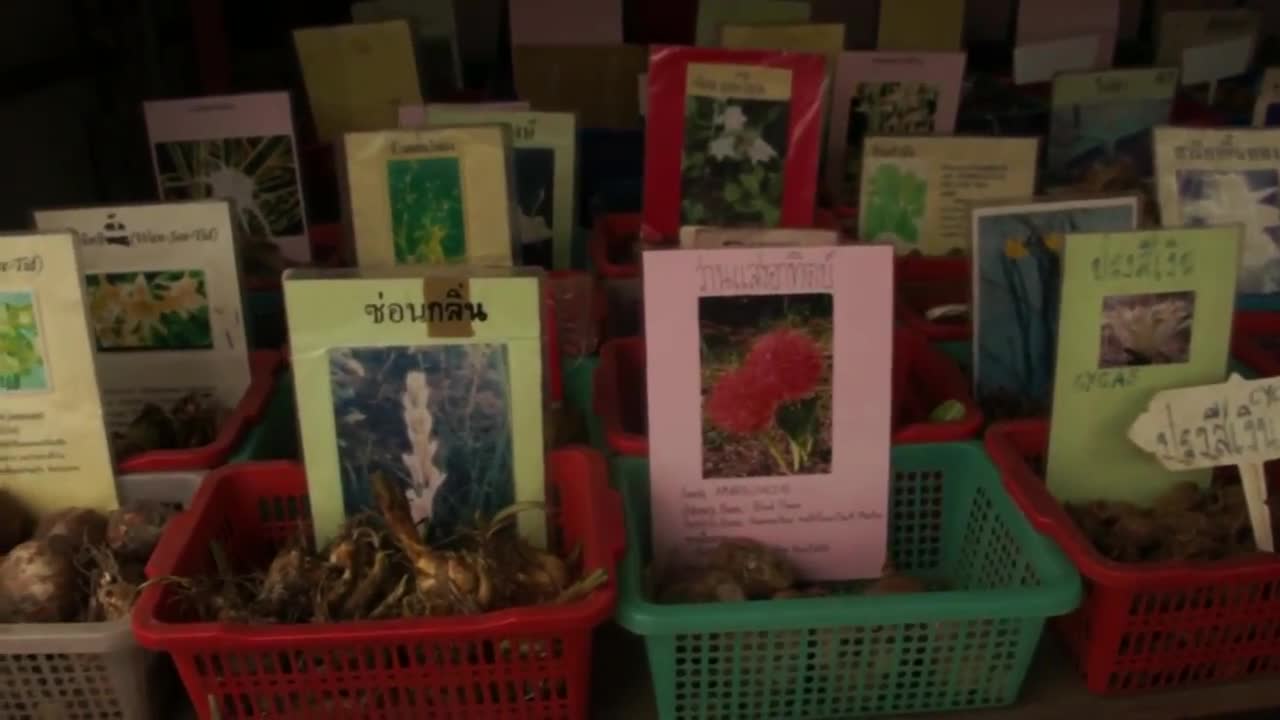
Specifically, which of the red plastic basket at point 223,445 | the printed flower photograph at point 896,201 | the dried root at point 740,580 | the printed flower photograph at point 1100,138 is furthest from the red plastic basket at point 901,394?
the printed flower photograph at point 1100,138

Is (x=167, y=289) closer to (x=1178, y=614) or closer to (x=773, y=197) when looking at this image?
(x=773, y=197)

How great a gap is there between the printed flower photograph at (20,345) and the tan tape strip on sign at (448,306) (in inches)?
13.1

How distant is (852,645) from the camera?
0.87m

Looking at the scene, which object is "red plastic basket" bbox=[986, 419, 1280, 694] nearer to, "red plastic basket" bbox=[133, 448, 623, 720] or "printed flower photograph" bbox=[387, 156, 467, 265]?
"red plastic basket" bbox=[133, 448, 623, 720]

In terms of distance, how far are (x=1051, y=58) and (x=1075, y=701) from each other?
1230mm

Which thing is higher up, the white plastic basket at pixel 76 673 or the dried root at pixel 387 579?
the dried root at pixel 387 579

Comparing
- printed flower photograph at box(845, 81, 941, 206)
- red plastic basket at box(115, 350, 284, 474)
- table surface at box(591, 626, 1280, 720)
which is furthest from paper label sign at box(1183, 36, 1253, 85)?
red plastic basket at box(115, 350, 284, 474)

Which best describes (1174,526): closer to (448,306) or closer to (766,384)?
(766,384)

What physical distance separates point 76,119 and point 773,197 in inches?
65.5

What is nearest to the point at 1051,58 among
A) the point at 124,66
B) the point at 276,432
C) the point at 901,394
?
the point at 901,394

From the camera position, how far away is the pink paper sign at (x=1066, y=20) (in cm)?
207

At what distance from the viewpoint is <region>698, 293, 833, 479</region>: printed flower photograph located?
98 centimetres

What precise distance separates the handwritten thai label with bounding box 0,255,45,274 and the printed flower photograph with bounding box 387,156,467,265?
32cm

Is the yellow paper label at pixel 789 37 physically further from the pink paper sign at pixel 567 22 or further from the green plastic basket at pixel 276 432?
the green plastic basket at pixel 276 432
